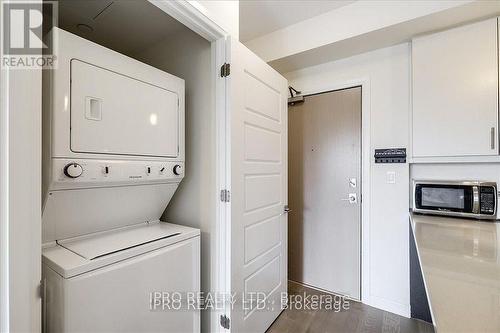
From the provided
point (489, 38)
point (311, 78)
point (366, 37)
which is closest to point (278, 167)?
point (311, 78)

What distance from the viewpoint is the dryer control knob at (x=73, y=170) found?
1.02 m

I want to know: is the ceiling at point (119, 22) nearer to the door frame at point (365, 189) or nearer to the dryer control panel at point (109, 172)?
the dryer control panel at point (109, 172)

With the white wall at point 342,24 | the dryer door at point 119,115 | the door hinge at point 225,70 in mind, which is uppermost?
the white wall at point 342,24

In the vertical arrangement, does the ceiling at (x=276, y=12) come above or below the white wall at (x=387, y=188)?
above

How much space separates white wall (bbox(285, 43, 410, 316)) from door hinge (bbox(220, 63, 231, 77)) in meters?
1.35

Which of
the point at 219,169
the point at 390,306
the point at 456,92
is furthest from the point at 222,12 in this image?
the point at 390,306

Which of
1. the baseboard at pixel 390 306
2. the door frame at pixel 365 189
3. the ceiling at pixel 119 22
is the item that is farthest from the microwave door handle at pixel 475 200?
the ceiling at pixel 119 22

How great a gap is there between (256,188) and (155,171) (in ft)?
2.32

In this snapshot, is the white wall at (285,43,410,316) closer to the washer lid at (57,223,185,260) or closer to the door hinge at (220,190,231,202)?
the door hinge at (220,190,231,202)

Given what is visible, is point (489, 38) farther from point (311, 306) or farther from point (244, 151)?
point (311, 306)

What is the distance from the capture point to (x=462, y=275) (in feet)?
2.70

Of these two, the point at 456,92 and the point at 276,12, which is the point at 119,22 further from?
the point at 456,92

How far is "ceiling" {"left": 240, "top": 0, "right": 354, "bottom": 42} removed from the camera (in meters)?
1.94

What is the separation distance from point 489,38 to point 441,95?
1.38 ft
